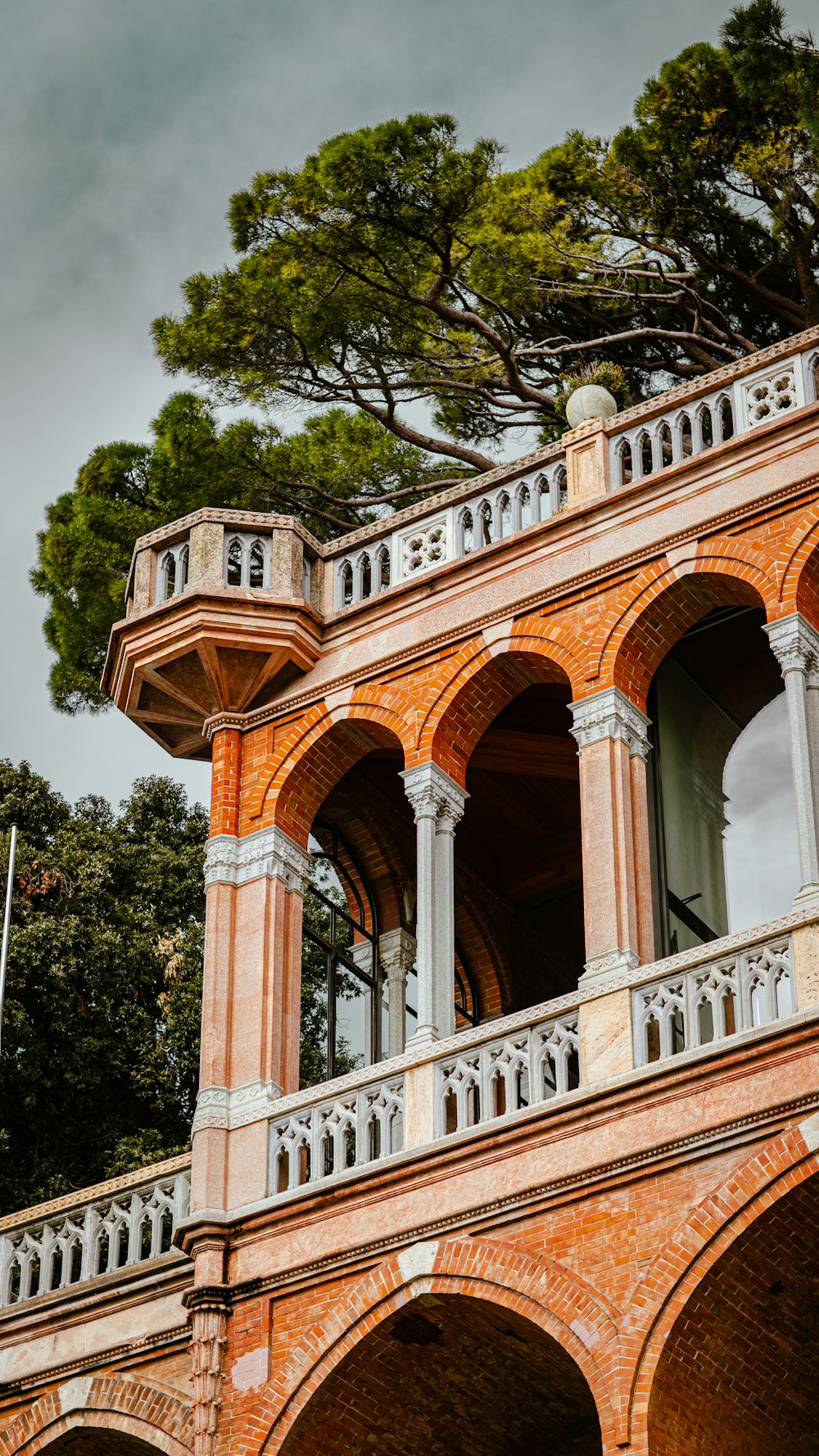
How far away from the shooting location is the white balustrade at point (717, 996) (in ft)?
48.9

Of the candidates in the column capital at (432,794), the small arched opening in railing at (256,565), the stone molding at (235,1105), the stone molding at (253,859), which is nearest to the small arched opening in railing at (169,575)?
the small arched opening in railing at (256,565)

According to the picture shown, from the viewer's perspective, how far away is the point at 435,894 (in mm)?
17406

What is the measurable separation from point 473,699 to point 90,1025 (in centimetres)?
950

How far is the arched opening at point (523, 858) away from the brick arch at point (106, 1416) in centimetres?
551

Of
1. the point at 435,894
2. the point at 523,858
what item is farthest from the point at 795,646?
the point at 523,858

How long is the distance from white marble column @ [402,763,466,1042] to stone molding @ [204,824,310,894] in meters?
1.23

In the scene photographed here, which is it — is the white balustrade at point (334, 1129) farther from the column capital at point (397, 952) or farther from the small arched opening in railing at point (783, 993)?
the column capital at point (397, 952)

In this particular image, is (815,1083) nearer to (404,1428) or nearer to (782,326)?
(404,1428)

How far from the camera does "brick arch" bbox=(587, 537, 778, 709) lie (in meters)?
17.0

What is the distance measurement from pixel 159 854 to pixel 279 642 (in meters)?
9.28

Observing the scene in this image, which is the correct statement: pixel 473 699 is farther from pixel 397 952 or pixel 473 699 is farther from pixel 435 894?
pixel 397 952

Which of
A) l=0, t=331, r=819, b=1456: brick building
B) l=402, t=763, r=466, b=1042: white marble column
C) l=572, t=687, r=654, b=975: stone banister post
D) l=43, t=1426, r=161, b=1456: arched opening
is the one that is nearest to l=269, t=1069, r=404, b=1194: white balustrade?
l=0, t=331, r=819, b=1456: brick building

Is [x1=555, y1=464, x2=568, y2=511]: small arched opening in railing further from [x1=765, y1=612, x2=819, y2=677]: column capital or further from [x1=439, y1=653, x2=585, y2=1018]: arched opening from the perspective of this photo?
[x1=765, y1=612, x2=819, y2=677]: column capital

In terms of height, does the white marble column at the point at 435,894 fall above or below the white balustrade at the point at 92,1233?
above
